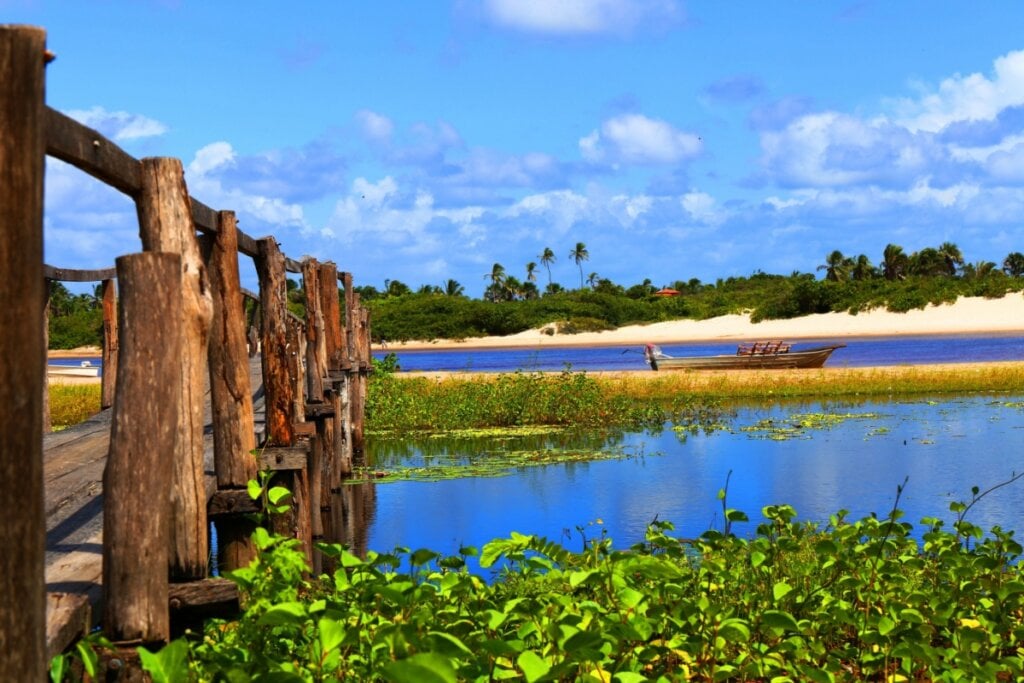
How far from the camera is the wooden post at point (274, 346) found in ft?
30.8

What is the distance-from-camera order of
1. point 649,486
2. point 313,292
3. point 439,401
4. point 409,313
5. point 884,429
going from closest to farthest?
point 313,292 < point 649,486 < point 884,429 < point 439,401 < point 409,313

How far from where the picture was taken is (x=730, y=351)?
66.7 metres

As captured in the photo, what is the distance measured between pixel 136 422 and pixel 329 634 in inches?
49.6

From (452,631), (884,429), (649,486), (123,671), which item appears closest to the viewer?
(123,671)

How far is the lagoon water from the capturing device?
45.1 feet

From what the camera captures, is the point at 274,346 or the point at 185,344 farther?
the point at 274,346

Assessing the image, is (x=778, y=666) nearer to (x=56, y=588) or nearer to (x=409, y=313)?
(x=56, y=588)

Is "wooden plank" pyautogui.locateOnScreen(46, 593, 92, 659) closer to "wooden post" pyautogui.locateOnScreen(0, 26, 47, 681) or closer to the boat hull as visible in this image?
"wooden post" pyautogui.locateOnScreen(0, 26, 47, 681)

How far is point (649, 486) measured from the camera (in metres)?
16.5

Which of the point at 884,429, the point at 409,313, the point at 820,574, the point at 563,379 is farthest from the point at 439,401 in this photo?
the point at 409,313

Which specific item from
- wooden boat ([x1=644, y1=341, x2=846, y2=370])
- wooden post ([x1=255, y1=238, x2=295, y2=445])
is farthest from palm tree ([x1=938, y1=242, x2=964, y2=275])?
wooden post ([x1=255, y1=238, x2=295, y2=445])

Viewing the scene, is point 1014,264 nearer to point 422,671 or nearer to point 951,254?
point 951,254

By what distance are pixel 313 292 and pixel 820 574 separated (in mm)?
8749

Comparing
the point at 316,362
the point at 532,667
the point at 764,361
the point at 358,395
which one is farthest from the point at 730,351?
the point at 532,667
